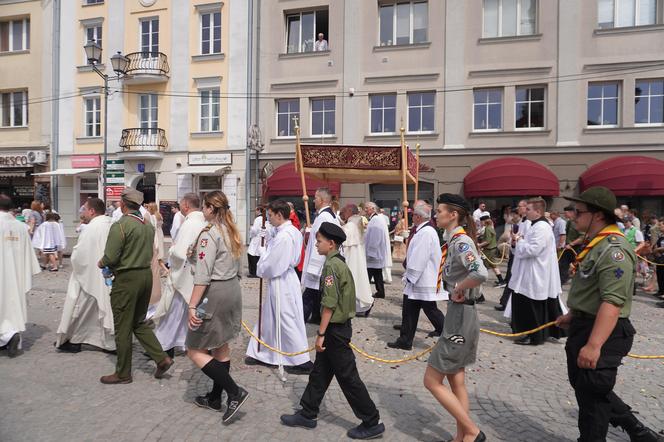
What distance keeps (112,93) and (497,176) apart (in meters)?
16.9

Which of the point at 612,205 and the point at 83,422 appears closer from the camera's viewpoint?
the point at 612,205

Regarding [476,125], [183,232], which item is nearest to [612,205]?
[183,232]

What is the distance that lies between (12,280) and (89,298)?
90 cm

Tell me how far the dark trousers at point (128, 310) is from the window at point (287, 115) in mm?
15699

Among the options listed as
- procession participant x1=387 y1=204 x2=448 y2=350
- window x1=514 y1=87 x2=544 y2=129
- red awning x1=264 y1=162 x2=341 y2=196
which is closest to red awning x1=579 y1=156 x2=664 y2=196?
window x1=514 y1=87 x2=544 y2=129

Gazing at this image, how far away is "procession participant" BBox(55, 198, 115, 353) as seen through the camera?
5621 mm

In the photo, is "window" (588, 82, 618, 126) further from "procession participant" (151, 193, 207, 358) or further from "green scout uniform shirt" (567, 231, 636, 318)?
"green scout uniform shirt" (567, 231, 636, 318)

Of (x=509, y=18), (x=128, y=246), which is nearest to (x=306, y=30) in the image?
(x=509, y=18)

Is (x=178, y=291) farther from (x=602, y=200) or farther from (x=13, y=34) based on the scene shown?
(x=13, y=34)

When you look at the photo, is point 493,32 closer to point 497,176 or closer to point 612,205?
point 497,176

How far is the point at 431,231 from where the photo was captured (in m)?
6.23

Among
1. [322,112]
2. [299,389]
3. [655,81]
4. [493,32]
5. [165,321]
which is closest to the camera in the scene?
[299,389]

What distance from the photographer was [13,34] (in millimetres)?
23562

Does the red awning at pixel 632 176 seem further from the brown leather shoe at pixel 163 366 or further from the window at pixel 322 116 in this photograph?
the brown leather shoe at pixel 163 366
